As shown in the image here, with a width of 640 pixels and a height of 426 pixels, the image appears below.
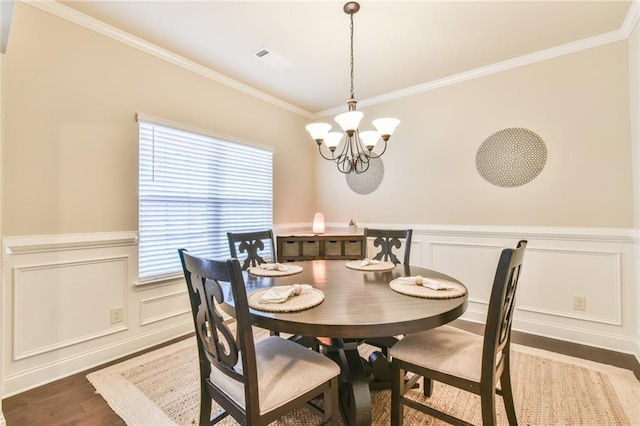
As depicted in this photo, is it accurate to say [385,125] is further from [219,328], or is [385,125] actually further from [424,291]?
[219,328]

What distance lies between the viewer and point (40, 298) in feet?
6.42

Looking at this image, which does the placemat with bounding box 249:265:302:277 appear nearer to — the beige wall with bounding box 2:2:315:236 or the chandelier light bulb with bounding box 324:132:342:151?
the chandelier light bulb with bounding box 324:132:342:151

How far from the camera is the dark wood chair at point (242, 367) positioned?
3.46ft

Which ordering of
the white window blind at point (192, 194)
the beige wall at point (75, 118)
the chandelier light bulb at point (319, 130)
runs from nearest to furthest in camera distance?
the beige wall at point (75, 118) → the chandelier light bulb at point (319, 130) → the white window blind at point (192, 194)

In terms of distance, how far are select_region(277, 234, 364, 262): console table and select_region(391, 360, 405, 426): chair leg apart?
1690mm

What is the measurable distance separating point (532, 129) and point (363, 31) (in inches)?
70.3

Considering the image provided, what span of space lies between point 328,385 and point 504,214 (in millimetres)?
2484

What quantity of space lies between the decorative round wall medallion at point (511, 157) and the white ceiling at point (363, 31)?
2.41 feet

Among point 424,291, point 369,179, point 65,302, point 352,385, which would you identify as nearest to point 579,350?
point 424,291

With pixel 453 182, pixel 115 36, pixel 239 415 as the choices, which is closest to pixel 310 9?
pixel 115 36

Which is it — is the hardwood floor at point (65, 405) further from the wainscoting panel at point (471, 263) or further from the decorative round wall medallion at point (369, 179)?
the decorative round wall medallion at point (369, 179)

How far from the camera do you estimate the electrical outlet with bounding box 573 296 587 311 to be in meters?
2.50

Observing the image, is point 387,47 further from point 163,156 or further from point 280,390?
point 280,390

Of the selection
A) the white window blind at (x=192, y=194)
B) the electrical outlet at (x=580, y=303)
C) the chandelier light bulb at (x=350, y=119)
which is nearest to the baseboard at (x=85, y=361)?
the white window blind at (x=192, y=194)
